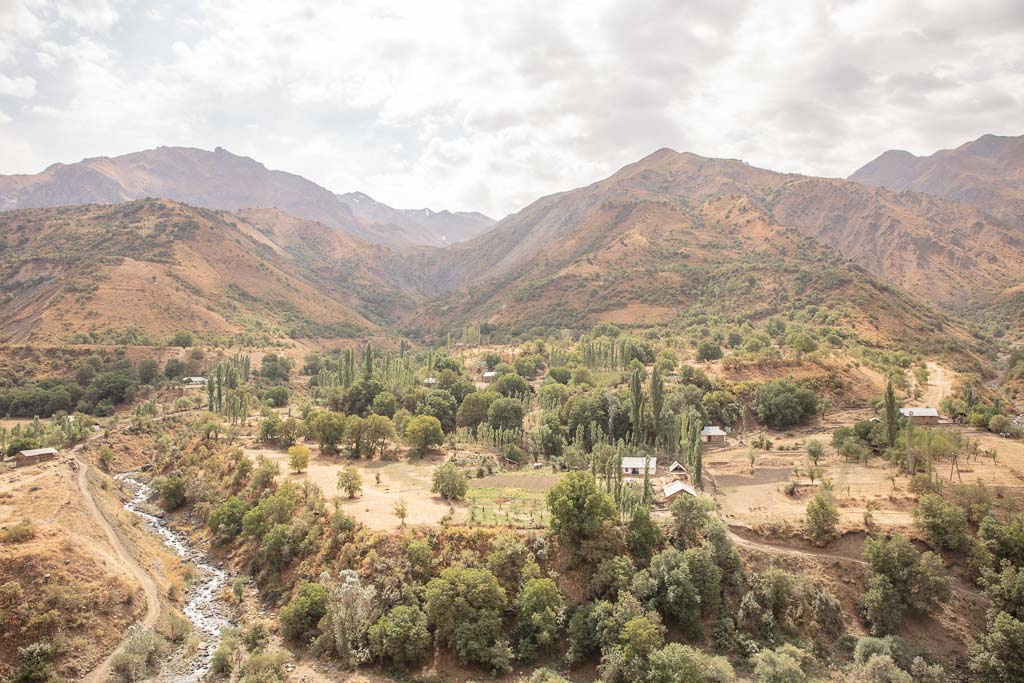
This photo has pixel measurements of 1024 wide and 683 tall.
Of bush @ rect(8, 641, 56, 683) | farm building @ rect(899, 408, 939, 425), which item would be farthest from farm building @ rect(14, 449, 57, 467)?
farm building @ rect(899, 408, 939, 425)

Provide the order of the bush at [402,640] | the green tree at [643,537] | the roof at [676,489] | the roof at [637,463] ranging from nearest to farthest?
the bush at [402,640], the green tree at [643,537], the roof at [676,489], the roof at [637,463]

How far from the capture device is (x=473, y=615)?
34688 mm

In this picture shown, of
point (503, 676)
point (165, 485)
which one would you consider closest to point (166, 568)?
point (165, 485)

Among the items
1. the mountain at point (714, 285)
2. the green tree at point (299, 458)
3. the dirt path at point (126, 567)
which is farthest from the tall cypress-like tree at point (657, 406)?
the mountain at point (714, 285)

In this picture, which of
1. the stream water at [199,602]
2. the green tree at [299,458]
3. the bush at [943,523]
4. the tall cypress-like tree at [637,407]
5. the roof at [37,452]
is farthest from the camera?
the tall cypress-like tree at [637,407]

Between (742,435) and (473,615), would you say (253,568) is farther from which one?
(742,435)

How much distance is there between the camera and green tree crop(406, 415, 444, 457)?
2554 inches

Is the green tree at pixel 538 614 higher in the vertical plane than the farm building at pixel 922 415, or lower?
lower

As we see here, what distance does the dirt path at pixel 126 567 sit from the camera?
32594 millimetres

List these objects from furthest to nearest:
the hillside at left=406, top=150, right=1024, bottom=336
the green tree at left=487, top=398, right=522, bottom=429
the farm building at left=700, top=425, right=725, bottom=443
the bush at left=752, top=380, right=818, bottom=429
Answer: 1. the hillside at left=406, top=150, right=1024, bottom=336
2. the green tree at left=487, top=398, right=522, bottom=429
3. the bush at left=752, top=380, right=818, bottom=429
4. the farm building at left=700, top=425, right=725, bottom=443

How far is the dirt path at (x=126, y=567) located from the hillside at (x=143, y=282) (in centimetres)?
7838

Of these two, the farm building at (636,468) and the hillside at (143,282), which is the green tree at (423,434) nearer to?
the farm building at (636,468)

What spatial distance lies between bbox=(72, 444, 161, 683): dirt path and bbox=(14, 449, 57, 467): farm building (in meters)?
9.93

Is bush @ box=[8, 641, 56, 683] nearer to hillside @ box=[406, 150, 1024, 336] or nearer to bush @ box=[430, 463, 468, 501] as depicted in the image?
bush @ box=[430, 463, 468, 501]
